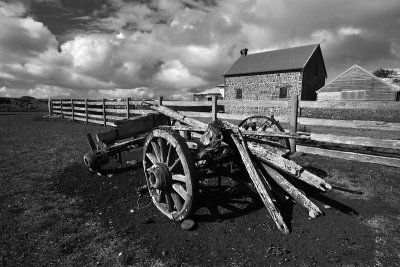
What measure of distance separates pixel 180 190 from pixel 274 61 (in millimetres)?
30976

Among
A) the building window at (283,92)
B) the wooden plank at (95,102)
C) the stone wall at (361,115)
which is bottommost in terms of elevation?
the stone wall at (361,115)

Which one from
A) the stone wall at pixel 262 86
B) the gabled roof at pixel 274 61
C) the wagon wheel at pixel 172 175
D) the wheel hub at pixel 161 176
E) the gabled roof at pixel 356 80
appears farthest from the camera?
the gabled roof at pixel 274 61

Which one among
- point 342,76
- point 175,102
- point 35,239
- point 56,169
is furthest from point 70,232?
point 342,76

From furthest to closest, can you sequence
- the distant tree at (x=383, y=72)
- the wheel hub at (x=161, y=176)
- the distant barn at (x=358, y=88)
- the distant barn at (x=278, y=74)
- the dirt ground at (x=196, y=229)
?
1. the distant tree at (x=383, y=72)
2. the distant barn at (x=278, y=74)
3. the distant barn at (x=358, y=88)
4. the wheel hub at (x=161, y=176)
5. the dirt ground at (x=196, y=229)

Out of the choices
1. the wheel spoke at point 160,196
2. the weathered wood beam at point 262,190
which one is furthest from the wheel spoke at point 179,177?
the weathered wood beam at point 262,190

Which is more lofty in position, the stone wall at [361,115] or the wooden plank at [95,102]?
the wooden plank at [95,102]

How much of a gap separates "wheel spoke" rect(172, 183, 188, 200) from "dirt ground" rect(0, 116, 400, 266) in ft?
1.67

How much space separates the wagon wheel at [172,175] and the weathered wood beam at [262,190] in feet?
2.69

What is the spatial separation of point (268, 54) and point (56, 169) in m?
32.3

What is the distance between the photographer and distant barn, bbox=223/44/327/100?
28547 mm

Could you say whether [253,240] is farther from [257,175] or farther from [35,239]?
[35,239]

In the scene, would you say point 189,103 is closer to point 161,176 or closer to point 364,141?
point 364,141

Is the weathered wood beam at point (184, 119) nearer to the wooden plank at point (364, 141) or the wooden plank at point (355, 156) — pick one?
the wooden plank at point (364, 141)

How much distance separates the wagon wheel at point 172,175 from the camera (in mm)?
3283
